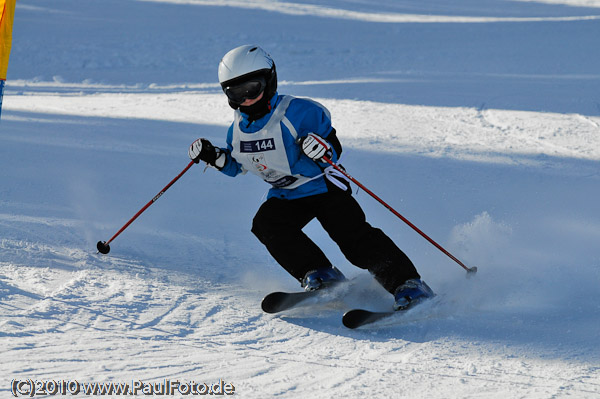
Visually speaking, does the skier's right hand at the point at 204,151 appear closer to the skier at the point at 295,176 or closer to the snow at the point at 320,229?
the skier at the point at 295,176

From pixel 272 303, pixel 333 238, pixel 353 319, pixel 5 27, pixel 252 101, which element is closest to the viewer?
pixel 353 319

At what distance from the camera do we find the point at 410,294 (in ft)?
12.3

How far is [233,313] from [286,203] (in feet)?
2.59

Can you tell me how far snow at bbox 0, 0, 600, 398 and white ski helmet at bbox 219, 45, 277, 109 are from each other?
1181 millimetres

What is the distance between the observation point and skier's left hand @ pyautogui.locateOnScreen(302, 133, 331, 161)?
393cm

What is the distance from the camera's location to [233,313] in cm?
382

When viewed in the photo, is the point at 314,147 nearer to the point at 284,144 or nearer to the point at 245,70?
the point at 284,144

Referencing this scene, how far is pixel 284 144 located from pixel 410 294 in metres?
1.12

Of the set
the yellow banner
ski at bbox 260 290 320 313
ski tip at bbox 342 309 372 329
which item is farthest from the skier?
the yellow banner

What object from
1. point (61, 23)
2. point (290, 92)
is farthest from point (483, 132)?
point (61, 23)

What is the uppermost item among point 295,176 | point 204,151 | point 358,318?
point 204,151

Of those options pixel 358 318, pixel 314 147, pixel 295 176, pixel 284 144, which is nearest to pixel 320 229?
pixel 295 176

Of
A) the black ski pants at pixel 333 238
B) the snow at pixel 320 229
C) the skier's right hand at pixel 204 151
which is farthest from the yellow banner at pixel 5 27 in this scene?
the black ski pants at pixel 333 238

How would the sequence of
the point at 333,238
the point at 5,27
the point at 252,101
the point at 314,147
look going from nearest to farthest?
the point at 314,147, the point at 252,101, the point at 333,238, the point at 5,27
